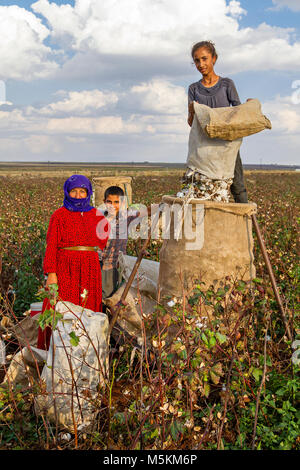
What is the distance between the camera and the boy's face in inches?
150

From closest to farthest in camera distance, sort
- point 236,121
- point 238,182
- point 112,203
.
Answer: point 236,121
point 238,182
point 112,203

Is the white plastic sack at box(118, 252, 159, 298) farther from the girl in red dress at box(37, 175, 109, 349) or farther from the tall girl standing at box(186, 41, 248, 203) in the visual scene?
the tall girl standing at box(186, 41, 248, 203)

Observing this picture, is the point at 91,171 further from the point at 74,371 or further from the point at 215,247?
the point at 74,371

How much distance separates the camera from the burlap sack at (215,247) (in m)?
2.89

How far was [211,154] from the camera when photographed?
2.94 metres

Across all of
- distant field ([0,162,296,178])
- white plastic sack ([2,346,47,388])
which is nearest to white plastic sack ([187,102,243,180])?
white plastic sack ([2,346,47,388])

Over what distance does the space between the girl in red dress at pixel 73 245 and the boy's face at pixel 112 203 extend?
54 centimetres

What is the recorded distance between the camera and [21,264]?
5012 millimetres

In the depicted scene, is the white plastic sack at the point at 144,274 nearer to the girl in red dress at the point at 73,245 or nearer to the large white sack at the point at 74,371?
the girl in red dress at the point at 73,245

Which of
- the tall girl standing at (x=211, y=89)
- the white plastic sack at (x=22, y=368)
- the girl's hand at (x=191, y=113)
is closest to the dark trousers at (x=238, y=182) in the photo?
the tall girl standing at (x=211, y=89)

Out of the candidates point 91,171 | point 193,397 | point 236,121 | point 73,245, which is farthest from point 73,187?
point 91,171

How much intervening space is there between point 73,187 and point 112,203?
77cm

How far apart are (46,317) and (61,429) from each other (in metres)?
0.80
